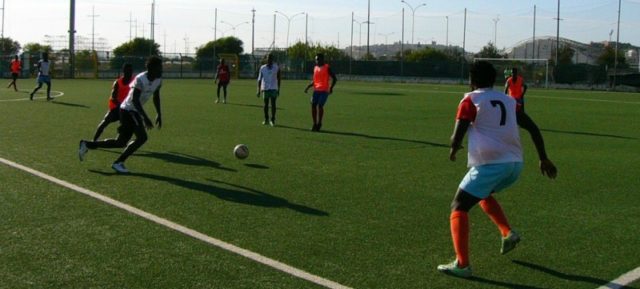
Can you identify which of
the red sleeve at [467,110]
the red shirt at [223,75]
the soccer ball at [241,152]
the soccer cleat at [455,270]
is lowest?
the soccer cleat at [455,270]

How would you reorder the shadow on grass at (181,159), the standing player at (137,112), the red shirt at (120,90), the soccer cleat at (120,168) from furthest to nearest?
the red shirt at (120,90) < the shadow on grass at (181,159) < the standing player at (137,112) < the soccer cleat at (120,168)

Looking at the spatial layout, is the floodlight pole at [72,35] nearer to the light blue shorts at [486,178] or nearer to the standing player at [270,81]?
the standing player at [270,81]

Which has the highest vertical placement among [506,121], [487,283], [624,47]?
[624,47]

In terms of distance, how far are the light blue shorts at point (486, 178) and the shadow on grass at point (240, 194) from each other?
2286mm

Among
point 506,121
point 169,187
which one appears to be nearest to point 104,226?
point 169,187

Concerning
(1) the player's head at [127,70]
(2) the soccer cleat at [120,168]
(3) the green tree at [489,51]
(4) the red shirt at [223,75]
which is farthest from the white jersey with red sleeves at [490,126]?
(3) the green tree at [489,51]

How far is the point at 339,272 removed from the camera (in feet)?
18.2

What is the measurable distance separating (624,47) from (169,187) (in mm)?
76418

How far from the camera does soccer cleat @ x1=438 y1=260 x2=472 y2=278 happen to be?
217 inches

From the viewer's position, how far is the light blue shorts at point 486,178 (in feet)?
18.3

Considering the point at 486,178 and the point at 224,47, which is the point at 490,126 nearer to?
the point at 486,178

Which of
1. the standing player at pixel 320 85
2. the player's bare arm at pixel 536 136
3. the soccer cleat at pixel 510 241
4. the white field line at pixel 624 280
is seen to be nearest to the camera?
the white field line at pixel 624 280

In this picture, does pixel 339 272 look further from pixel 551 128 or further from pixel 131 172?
pixel 551 128

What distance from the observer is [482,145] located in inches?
220
